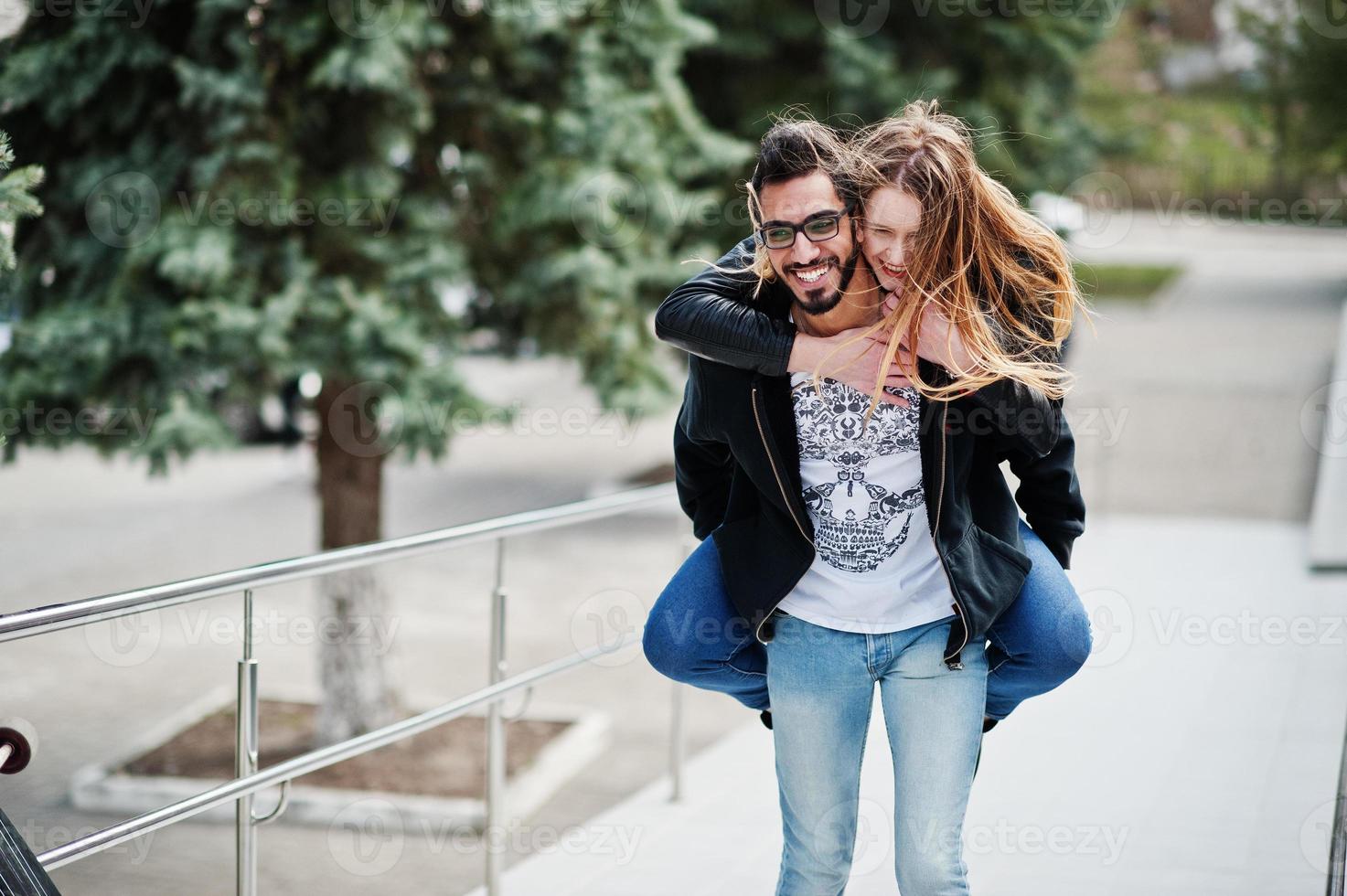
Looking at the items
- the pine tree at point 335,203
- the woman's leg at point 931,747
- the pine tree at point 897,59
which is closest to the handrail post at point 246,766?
the woman's leg at point 931,747

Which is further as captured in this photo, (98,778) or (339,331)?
(98,778)

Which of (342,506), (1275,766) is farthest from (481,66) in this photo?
(1275,766)

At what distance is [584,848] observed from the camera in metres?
3.99

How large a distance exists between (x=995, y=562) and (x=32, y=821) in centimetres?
544

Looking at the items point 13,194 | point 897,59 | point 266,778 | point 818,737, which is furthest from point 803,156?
point 897,59

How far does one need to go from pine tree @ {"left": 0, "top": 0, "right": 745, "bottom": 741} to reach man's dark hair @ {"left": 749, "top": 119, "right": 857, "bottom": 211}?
4.11 metres

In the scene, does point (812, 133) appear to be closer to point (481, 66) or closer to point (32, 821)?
point (481, 66)

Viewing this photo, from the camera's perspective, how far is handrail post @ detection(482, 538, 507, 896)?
3.51 metres

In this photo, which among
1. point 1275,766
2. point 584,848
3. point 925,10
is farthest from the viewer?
point 925,10

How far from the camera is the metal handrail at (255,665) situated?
7.57ft

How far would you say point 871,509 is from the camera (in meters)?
2.21

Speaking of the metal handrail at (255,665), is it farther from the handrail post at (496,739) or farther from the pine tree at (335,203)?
the pine tree at (335,203)

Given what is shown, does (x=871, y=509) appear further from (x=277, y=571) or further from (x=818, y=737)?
(x=277, y=571)

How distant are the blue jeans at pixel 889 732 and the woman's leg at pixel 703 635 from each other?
0.31ft
